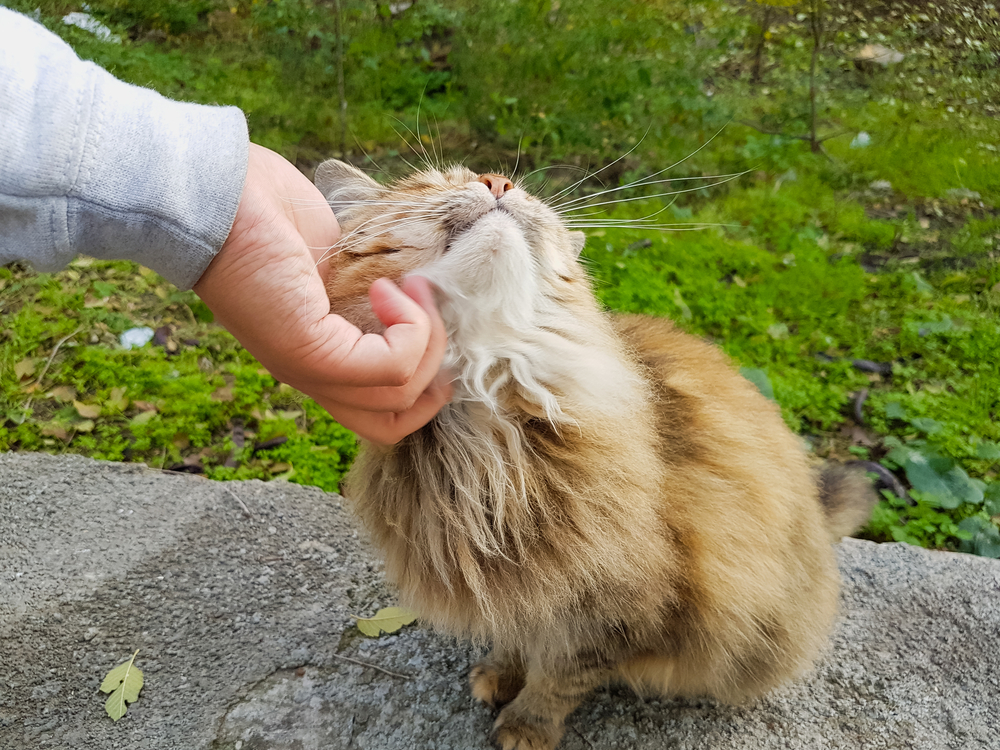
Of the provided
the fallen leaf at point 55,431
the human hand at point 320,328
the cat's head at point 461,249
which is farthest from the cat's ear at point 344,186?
the fallen leaf at point 55,431

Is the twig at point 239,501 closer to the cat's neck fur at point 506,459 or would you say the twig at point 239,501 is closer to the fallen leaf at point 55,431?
the fallen leaf at point 55,431

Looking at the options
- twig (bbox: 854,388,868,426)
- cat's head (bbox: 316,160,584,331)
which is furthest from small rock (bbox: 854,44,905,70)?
cat's head (bbox: 316,160,584,331)

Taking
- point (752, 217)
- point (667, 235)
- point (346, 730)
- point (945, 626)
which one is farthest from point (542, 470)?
point (752, 217)


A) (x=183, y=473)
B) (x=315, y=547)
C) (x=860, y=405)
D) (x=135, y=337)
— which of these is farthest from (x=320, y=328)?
(x=860, y=405)

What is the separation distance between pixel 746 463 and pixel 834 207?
4.03m

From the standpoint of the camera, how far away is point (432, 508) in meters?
1.54

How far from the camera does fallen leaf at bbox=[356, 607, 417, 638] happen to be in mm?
2262

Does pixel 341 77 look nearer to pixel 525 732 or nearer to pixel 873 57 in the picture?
pixel 525 732

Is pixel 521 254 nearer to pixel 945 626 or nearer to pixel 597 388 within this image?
pixel 597 388

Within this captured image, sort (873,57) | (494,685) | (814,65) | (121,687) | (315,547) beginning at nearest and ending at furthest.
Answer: (121,687), (494,685), (315,547), (814,65), (873,57)

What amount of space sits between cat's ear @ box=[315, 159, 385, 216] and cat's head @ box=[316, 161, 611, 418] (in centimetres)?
24

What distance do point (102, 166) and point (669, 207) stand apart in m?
4.48

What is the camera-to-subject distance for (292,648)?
7.18 ft

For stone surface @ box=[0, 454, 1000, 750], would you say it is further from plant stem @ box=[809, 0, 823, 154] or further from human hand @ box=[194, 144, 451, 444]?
plant stem @ box=[809, 0, 823, 154]
